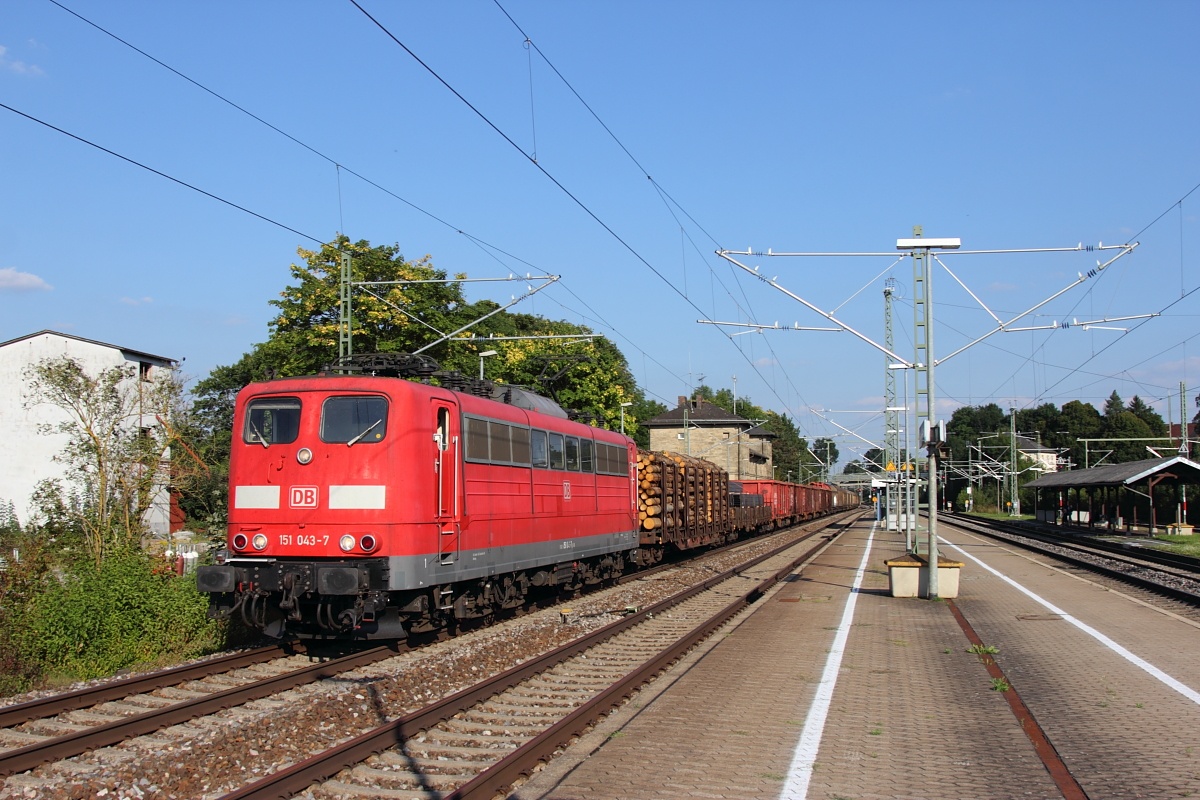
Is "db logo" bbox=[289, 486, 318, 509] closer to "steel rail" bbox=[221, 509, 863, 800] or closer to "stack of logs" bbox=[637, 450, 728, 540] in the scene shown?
"steel rail" bbox=[221, 509, 863, 800]

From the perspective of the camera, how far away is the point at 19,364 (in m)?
34.9

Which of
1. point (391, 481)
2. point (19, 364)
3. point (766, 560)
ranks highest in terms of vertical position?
point (19, 364)

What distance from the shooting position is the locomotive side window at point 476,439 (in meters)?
12.4

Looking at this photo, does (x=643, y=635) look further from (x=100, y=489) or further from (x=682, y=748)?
(x=100, y=489)

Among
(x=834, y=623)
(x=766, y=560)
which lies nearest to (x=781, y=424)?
(x=766, y=560)

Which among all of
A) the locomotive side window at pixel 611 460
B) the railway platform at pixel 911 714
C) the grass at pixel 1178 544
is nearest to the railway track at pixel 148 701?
the railway platform at pixel 911 714

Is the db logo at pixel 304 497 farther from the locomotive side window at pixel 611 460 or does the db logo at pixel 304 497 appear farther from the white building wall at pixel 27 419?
the white building wall at pixel 27 419

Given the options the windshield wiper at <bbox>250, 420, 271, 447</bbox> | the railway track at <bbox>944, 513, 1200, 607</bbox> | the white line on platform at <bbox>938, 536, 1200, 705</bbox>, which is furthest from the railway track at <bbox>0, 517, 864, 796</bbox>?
the railway track at <bbox>944, 513, 1200, 607</bbox>

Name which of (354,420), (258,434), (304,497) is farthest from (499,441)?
(258,434)

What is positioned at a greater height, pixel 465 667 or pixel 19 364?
pixel 19 364

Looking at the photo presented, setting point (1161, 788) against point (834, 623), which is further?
point (834, 623)

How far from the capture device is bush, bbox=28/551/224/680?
12.0 metres

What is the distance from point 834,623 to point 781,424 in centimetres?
12216

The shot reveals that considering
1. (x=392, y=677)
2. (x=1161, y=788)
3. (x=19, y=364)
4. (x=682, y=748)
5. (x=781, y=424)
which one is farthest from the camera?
(x=781, y=424)
